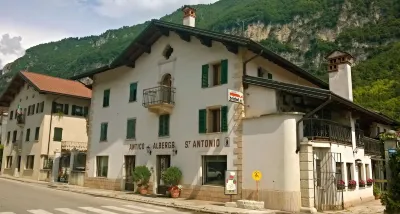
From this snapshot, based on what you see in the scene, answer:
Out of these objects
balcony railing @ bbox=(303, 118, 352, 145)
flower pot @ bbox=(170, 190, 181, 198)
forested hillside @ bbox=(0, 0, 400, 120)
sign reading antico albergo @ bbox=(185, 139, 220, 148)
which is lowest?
flower pot @ bbox=(170, 190, 181, 198)

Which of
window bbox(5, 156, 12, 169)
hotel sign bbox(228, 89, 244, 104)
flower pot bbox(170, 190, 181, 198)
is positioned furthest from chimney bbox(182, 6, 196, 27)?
window bbox(5, 156, 12, 169)

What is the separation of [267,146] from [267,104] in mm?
2016

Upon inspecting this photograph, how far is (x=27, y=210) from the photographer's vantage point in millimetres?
14078

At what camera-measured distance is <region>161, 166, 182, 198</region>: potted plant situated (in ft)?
67.2

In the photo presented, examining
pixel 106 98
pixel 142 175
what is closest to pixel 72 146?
pixel 106 98

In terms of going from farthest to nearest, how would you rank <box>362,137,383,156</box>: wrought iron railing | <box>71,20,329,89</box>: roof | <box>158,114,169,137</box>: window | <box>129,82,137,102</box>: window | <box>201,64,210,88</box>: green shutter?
<box>129,82,137,102</box>: window, <box>362,137,383,156</box>: wrought iron railing, <box>158,114,169,137</box>: window, <box>201,64,210,88</box>: green shutter, <box>71,20,329,89</box>: roof

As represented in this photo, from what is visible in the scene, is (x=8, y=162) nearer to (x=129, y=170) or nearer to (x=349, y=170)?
(x=129, y=170)

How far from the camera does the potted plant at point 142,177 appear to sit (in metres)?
22.1

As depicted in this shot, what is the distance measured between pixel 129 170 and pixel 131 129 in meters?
2.68

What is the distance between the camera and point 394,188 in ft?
38.3

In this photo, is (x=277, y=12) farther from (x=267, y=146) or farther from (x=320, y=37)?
(x=267, y=146)

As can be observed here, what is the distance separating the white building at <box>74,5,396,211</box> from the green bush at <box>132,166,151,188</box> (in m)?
0.43

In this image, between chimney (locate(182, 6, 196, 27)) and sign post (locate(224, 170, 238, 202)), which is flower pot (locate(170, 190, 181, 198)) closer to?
sign post (locate(224, 170, 238, 202))

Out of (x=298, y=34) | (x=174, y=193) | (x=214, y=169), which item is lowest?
(x=174, y=193)
